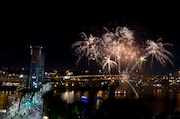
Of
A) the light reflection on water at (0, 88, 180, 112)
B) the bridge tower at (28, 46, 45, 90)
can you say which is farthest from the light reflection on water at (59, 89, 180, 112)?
the bridge tower at (28, 46, 45, 90)

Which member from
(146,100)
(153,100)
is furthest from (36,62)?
(153,100)

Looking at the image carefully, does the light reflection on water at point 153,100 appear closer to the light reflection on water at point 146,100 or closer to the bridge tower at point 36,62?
the light reflection on water at point 146,100

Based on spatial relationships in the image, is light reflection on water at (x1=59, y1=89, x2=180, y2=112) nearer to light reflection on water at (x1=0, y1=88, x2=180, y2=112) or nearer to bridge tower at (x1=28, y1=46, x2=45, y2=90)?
light reflection on water at (x1=0, y1=88, x2=180, y2=112)

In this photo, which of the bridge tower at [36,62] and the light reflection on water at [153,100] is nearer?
the bridge tower at [36,62]

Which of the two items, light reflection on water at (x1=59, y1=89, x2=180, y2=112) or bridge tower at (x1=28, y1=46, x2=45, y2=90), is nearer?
bridge tower at (x1=28, y1=46, x2=45, y2=90)

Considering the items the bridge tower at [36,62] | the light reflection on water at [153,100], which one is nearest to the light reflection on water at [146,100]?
the light reflection on water at [153,100]

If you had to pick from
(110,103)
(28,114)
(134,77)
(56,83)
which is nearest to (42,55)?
(28,114)

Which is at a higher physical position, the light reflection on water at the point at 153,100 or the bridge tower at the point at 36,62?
the bridge tower at the point at 36,62

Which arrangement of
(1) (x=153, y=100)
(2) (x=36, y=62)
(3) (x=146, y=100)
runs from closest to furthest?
(2) (x=36, y=62) → (3) (x=146, y=100) → (1) (x=153, y=100)

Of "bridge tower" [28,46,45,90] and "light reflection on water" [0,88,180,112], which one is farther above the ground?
"bridge tower" [28,46,45,90]

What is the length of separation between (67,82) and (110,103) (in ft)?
128

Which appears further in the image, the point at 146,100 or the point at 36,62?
the point at 146,100

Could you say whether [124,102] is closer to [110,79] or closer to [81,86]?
[81,86]

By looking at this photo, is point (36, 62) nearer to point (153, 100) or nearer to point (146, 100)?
point (146, 100)
